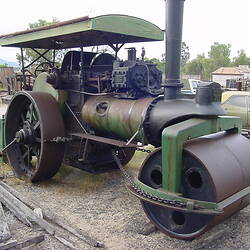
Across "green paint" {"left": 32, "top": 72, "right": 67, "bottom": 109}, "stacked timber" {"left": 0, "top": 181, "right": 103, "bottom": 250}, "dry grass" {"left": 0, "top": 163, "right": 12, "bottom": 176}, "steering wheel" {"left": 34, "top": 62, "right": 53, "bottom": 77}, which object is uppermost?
"steering wheel" {"left": 34, "top": 62, "right": 53, "bottom": 77}

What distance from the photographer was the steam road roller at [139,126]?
312cm

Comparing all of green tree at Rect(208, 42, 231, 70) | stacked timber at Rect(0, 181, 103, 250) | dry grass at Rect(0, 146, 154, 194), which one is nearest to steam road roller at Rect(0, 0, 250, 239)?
dry grass at Rect(0, 146, 154, 194)

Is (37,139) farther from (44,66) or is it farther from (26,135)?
(44,66)

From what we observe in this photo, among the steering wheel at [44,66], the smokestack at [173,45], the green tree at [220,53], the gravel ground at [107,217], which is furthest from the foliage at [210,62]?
the smokestack at [173,45]

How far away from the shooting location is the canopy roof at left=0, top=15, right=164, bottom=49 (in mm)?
4148

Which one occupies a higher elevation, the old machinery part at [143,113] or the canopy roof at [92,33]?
the canopy roof at [92,33]

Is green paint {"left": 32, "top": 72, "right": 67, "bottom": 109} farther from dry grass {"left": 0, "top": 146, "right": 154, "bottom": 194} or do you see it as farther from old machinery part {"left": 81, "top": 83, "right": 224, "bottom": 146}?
dry grass {"left": 0, "top": 146, "right": 154, "bottom": 194}

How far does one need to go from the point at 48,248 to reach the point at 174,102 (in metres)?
1.78

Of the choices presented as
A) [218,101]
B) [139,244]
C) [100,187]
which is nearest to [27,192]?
[100,187]

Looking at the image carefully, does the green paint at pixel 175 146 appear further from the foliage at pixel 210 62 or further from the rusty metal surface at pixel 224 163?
the foliage at pixel 210 62

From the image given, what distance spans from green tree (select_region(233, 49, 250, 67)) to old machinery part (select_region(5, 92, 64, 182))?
221ft

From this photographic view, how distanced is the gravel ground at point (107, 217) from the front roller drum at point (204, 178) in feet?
0.63

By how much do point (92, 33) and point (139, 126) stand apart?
1674mm

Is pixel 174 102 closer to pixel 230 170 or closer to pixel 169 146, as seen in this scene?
pixel 169 146
